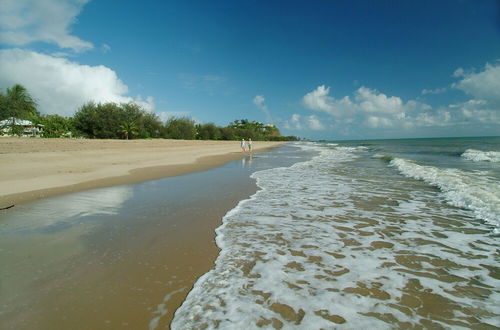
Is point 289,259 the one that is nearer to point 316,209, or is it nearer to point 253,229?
point 253,229

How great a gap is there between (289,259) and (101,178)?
937 centimetres

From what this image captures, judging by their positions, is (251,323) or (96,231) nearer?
(251,323)

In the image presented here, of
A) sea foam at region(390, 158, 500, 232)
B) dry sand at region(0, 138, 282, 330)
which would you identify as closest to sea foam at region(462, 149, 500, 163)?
sea foam at region(390, 158, 500, 232)

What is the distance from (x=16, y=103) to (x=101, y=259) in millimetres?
44023

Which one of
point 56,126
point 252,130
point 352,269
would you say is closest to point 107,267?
point 352,269

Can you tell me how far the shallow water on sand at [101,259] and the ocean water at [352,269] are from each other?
1.24ft

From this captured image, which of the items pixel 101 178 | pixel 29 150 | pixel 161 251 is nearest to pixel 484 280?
pixel 161 251

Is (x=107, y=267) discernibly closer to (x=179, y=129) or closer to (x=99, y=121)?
(x=99, y=121)

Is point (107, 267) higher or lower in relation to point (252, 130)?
lower

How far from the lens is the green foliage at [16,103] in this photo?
32.3 m

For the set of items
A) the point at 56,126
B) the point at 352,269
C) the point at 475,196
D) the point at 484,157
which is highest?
the point at 56,126

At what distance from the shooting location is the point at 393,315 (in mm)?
2486

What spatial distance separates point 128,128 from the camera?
44.2 metres

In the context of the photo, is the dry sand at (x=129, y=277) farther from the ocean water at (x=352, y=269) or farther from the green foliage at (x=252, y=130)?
the green foliage at (x=252, y=130)
